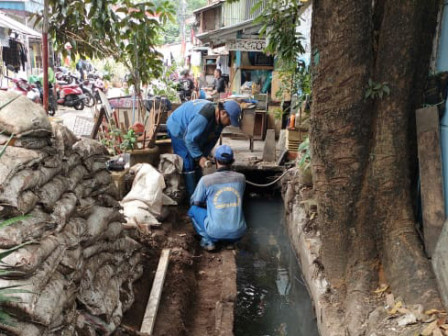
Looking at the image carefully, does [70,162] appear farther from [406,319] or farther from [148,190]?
[406,319]

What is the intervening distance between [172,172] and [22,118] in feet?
11.1

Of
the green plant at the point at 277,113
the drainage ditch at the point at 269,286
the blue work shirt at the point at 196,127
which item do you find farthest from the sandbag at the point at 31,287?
the green plant at the point at 277,113

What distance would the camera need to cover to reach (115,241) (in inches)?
144

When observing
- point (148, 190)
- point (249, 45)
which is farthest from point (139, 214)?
point (249, 45)

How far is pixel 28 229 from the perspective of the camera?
223cm

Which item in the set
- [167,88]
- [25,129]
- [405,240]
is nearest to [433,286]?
[405,240]

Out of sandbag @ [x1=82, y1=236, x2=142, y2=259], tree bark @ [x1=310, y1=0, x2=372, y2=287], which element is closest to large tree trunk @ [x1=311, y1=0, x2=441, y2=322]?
tree bark @ [x1=310, y1=0, x2=372, y2=287]

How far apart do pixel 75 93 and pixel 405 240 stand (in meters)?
13.4

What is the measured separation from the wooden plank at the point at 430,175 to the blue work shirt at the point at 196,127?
118 inches

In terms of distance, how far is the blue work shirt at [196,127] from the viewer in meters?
5.65

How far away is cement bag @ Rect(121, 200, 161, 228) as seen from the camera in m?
4.68

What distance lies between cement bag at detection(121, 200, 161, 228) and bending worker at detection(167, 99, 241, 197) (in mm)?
1228

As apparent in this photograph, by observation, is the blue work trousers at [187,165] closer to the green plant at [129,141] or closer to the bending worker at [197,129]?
the bending worker at [197,129]

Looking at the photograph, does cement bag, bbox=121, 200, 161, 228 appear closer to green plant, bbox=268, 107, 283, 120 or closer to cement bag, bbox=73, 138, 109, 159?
cement bag, bbox=73, 138, 109, 159
